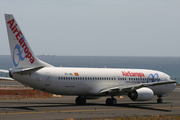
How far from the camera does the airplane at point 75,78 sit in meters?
31.8

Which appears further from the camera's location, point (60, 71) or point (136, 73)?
point (136, 73)

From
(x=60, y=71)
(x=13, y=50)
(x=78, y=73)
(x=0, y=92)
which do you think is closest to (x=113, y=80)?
(x=78, y=73)

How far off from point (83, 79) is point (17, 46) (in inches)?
335

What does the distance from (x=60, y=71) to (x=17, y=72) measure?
5032 mm

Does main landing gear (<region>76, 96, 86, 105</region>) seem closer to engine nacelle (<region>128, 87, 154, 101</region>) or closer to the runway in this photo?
the runway

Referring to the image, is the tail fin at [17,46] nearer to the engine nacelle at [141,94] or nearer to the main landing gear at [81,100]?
the main landing gear at [81,100]

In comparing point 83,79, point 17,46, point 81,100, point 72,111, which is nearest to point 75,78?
point 83,79

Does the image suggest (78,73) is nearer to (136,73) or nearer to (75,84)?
(75,84)

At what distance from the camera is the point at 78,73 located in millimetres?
35844

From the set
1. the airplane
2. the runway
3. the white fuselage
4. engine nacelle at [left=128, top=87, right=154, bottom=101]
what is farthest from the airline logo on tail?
engine nacelle at [left=128, top=87, right=154, bottom=101]

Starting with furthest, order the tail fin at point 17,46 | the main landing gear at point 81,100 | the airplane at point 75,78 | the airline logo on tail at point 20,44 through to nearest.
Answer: the main landing gear at point 81,100 → the airplane at point 75,78 → the airline logo on tail at point 20,44 → the tail fin at point 17,46

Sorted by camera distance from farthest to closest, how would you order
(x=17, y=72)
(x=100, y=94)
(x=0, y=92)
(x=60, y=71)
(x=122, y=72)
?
(x=0, y=92)
(x=122, y=72)
(x=100, y=94)
(x=60, y=71)
(x=17, y=72)

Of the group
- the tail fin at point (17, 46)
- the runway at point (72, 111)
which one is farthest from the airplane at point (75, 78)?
the runway at point (72, 111)

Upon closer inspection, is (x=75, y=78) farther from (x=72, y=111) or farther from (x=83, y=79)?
(x=72, y=111)
